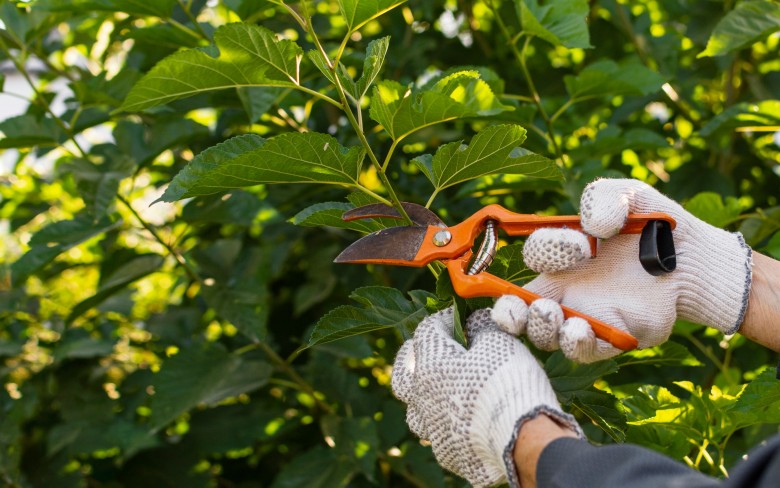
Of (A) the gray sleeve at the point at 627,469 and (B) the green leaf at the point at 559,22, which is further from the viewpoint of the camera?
(B) the green leaf at the point at 559,22

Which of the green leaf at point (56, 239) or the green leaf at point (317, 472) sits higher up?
the green leaf at point (56, 239)

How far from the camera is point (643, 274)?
1.32 meters

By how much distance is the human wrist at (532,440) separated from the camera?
1.08m

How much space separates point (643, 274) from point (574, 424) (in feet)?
0.97

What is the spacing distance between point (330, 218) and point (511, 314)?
0.36 m

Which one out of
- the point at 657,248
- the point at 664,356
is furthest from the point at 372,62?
the point at 664,356

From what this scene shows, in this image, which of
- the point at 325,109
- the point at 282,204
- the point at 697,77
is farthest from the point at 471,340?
the point at 697,77

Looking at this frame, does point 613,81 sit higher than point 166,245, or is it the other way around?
point 613,81

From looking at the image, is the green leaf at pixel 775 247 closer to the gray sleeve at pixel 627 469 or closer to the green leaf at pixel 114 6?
the gray sleeve at pixel 627 469

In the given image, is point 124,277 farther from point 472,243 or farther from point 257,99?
point 472,243

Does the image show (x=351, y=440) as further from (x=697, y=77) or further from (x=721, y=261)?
(x=697, y=77)

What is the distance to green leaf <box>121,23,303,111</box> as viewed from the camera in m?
1.30

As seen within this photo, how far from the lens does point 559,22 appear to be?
1804 millimetres

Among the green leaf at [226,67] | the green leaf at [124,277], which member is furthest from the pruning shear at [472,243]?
the green leaf at [124,277]
